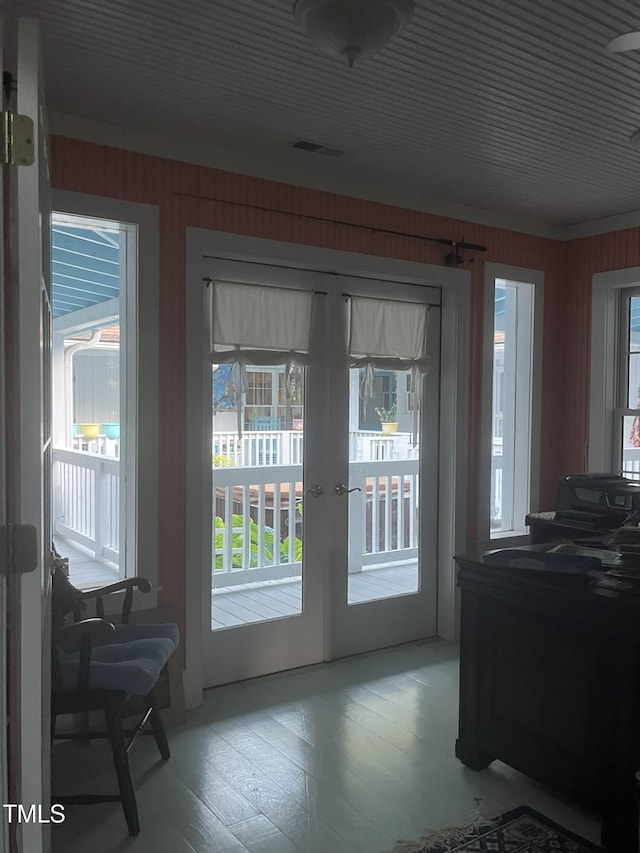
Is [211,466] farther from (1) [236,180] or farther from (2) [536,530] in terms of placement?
(2) [536,530]

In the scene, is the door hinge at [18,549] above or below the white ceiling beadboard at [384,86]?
below

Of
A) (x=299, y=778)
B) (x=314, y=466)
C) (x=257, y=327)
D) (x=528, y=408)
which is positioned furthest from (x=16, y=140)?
(x=528, y=408)

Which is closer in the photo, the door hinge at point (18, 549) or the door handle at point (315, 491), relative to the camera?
the door hinge at point (18, 549)

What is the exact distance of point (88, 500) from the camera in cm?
495

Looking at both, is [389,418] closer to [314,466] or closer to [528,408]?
[314,466]

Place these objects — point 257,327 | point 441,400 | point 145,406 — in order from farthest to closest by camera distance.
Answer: point 441,400 < point 257,327 < point 145,406

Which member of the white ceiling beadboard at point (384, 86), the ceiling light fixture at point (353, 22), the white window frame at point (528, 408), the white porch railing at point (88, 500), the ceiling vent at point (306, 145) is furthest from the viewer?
the white window frame at point (528, 408)

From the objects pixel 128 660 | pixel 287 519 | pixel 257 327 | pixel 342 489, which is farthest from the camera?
pixel 342 489

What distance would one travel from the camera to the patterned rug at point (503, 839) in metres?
2.38

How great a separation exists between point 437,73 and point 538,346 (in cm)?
254

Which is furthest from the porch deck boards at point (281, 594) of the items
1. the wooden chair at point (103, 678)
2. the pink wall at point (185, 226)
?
the wooden chair at point (103, 678)

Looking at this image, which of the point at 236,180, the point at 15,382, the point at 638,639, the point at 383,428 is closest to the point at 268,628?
the point at 383,428

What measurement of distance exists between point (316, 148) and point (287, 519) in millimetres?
1957

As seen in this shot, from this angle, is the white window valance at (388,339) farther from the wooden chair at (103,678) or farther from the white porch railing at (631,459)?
the wooden chair at (103,678)
